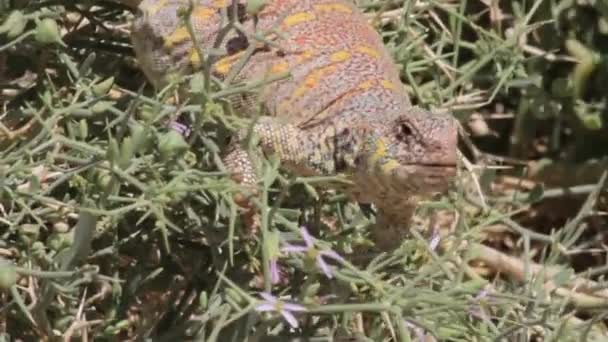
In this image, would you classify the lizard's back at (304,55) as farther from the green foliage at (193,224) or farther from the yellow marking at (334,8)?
the green foliage at (193,224)

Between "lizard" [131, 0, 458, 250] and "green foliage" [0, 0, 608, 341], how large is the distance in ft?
0.22

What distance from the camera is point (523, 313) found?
7.26 feet

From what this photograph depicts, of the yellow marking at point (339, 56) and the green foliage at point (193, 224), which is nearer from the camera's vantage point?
the green foliage at point (193, 224)

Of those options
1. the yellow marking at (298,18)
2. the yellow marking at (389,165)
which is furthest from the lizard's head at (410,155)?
the yellow marking at (298,18)

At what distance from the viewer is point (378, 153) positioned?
228cm

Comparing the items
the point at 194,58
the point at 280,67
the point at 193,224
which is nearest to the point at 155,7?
the point at 194,58

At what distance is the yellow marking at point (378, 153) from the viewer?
7.41 ft

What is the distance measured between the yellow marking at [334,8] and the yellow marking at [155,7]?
12.0 inches

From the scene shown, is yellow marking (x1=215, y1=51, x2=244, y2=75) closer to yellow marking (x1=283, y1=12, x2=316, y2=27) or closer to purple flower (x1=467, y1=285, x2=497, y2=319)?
yellow marking (x1=283, y1=12, x2=316, y2=27)

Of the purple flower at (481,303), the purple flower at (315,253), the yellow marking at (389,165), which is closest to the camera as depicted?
the purple flower at (315,253)

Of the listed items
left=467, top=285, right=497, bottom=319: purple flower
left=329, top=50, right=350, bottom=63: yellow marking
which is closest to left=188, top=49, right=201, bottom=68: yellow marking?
left=329, top=50, right=350, bottom=63: yellow marking

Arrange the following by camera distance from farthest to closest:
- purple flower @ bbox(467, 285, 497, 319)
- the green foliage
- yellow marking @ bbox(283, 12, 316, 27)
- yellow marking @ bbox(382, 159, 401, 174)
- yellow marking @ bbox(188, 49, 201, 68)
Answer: yellow marking @ bbox(283, 12, 316, 27) < yellow marking @ bbox(188, 49, 201, 68) < yellow marking @ bbox(382, 159, 401, 174) < purple flower @ bbox(467, 285, 497, 319) < the green foliage

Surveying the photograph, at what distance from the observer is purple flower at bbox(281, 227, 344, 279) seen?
181 cm

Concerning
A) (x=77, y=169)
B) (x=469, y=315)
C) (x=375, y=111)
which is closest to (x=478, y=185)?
(x=375, y=111)
